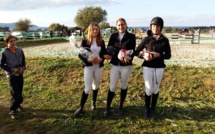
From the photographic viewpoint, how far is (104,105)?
555cm

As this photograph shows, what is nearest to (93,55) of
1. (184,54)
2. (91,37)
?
(91,37)

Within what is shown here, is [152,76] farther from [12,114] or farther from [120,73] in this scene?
[12,114]

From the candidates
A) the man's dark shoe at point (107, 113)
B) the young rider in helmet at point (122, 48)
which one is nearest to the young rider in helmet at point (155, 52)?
the young rider in helmet at point (122, 48)

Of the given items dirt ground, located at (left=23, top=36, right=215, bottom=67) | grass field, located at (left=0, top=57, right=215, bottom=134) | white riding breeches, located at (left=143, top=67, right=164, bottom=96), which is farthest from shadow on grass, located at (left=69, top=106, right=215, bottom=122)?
dirt ground, located at (left=23, top=36, right=215, bottom=67)

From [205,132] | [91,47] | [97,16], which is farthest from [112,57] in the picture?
[97,16]

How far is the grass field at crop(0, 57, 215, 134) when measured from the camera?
14.4 feet

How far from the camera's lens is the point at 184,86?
644 cm

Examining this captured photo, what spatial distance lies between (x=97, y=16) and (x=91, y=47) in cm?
4924

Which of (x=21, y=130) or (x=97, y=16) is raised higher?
(x=97, y=16)

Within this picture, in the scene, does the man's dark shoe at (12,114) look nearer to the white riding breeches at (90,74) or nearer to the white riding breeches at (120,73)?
the white riding breeches at (90,74)

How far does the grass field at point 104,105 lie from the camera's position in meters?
4.38

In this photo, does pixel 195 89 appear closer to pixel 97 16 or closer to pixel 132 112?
pixel 132 112

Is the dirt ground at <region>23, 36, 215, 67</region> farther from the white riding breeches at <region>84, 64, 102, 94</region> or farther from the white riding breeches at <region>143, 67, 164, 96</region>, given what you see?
the white riding breeches at <region>143, 67, 164, 96</region>

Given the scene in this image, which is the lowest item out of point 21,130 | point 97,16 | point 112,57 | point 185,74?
point 21,130
